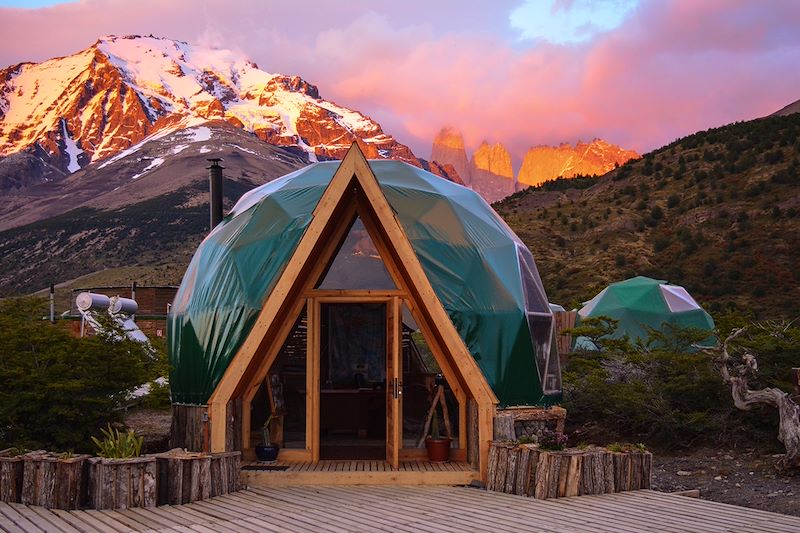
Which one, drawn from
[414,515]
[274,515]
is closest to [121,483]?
[274,515]

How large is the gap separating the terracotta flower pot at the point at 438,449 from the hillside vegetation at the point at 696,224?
2006 centimetres

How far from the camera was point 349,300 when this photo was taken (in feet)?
38.2

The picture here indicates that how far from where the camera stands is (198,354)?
1177cm

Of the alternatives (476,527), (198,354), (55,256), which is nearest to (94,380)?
(198,354)

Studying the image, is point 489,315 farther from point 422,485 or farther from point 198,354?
point 198,354

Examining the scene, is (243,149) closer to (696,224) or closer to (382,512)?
(696,224)

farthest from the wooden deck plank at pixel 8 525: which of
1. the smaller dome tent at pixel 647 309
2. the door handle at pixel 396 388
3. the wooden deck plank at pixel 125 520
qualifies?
the smaller dome tent at pixel 647 309

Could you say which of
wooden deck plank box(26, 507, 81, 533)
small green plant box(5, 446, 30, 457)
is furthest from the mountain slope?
wooden deck plank box(26, 507, 81, 533)

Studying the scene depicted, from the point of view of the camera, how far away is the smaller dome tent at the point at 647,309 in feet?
87.4

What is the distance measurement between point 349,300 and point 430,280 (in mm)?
1139

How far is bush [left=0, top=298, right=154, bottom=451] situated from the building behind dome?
1018 mm

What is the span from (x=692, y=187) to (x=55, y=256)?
74413 mm

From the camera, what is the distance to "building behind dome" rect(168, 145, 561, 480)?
11.0 meters

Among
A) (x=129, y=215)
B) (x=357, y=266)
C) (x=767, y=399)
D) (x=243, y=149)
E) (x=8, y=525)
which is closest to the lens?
(x=8, y=525)
